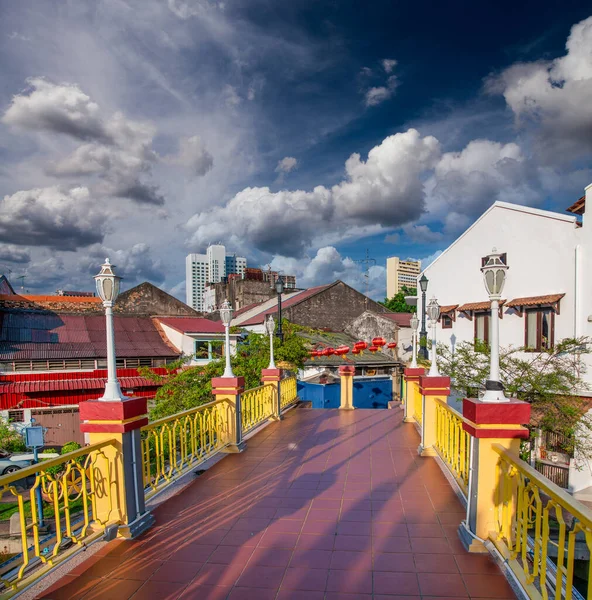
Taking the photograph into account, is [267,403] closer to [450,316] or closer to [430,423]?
[430,423]

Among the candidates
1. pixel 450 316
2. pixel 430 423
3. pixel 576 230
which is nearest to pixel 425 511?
pixel 430 423

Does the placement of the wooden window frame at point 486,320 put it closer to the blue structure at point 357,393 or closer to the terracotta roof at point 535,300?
the terracotta roof at point 535,300

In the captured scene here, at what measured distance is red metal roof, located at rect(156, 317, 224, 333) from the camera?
23.8m

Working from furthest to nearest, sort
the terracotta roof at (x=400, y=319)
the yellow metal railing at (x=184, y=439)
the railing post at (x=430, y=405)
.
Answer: the terracotta roof at (x=400, y=319), the railing post at (x=430, y=405), the yellow metal railing at (x=184, y=439)

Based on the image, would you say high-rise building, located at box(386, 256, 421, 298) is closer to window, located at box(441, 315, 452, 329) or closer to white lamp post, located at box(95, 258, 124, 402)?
window, located at box(441, 315, 452, 329)

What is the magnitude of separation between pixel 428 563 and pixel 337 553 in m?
0.74

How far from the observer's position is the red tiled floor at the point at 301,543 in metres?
3.10

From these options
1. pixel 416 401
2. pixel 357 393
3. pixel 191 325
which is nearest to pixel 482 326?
pixel 357 393

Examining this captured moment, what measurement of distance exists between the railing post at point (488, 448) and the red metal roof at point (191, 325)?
20.9 m

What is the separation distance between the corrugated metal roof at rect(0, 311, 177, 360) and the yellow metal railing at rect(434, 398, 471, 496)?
60.9 feet

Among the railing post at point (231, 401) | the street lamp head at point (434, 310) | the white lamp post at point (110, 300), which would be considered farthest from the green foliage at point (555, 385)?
the white lamp post at point (110, 300)

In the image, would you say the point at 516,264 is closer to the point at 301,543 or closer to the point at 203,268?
the point at 301,543

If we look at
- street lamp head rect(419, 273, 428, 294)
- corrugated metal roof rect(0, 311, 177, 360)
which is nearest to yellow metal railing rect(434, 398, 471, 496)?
street lamp head rect(419, 273, 428, 294)

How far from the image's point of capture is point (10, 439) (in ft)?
54.5
